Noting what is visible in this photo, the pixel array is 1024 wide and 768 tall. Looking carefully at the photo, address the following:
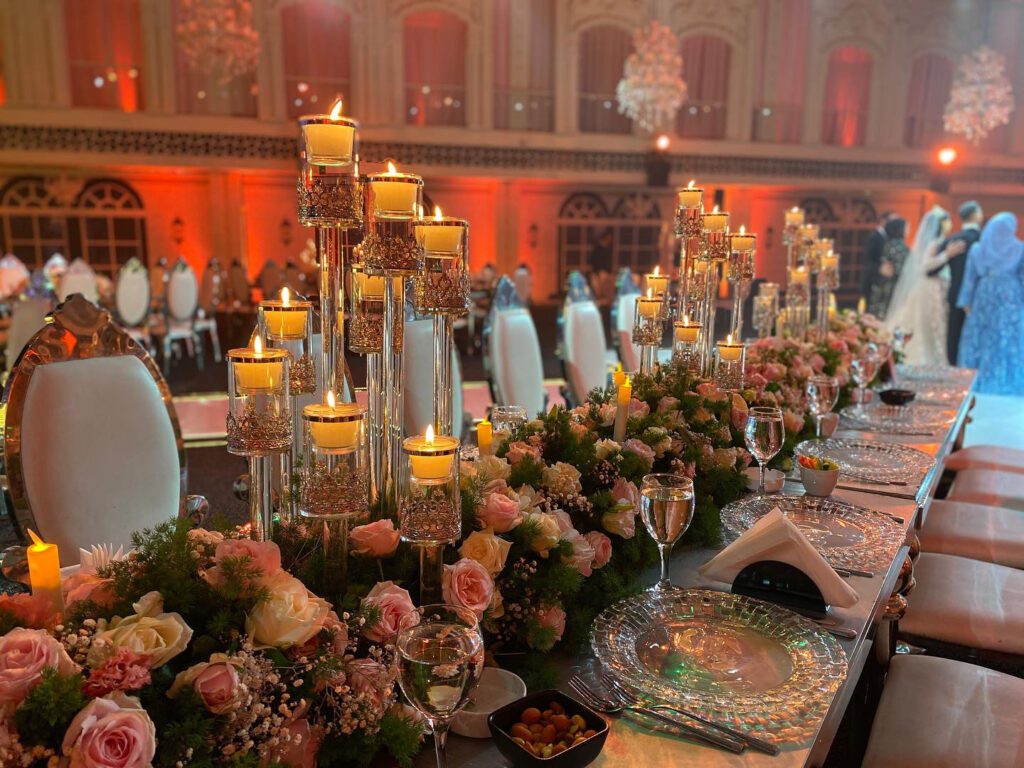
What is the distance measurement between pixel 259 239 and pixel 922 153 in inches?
417

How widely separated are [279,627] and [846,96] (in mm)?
14509

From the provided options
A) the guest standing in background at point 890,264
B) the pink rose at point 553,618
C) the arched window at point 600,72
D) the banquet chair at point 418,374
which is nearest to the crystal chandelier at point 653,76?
the arched window at point 600,72

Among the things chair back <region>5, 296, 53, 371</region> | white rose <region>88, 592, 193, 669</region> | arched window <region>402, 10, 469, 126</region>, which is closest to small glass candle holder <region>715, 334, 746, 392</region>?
white rose <region>88, 592, 193, 669</region>

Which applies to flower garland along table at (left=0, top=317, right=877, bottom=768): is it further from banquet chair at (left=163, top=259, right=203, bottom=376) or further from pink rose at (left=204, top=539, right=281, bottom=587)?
banquet chair at (left=163, top=259, right=203, bottom=376)

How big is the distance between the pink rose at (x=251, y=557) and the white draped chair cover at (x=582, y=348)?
2541 millimetres

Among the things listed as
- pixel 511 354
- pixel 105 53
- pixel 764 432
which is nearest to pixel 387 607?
pixel 764 432

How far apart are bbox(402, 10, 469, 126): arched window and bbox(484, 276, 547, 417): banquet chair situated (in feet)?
29.5

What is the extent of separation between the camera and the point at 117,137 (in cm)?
1023

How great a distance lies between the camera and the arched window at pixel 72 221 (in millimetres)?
10820

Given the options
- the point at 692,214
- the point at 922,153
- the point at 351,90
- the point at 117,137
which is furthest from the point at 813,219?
the point at 692,214

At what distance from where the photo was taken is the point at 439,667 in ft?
2.64

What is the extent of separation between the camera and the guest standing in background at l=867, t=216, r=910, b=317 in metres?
8.75

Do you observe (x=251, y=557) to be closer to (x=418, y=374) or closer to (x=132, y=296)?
(x=418, y=374)

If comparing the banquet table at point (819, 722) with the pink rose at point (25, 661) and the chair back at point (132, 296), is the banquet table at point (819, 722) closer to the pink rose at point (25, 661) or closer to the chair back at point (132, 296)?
the pink rose at point (25, 661)
